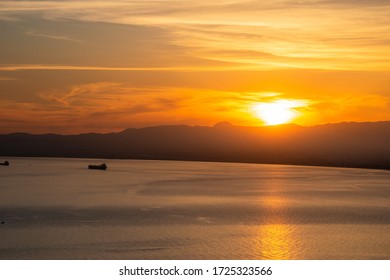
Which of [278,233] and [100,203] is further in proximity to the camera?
[100,203]

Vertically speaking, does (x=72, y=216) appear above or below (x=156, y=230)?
above

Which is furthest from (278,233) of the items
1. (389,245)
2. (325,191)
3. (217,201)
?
(325,191)

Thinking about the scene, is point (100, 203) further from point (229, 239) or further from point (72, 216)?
point (229, 239)

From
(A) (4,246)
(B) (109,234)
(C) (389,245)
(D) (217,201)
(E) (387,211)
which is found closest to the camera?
(A) (4,246)

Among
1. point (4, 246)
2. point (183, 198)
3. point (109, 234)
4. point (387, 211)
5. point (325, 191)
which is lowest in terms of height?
point (4, 246)

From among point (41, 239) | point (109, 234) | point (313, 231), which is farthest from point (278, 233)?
point (41, 239)

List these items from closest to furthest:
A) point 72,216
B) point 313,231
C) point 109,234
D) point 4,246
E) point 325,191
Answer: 1. point 4,246
2. point 109,234
3. point 313,231
4. point 72,216
5. point 325,191

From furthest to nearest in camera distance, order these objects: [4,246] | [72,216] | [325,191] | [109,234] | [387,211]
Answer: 1. [325,191]
2. [387,211]
3. [72,216]
4. [109,234]
5. [4,246]
